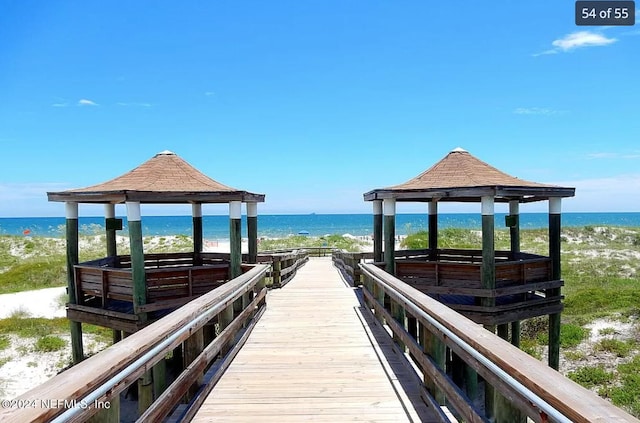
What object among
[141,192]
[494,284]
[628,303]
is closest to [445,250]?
[494,284]

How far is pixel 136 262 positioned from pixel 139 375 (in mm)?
5799

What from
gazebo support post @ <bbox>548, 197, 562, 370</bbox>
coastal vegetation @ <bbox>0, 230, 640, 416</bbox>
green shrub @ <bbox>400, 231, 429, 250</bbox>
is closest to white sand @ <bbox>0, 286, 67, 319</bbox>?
coastal vegetation @ <bbox>0, 230, 640, 416</bbox>

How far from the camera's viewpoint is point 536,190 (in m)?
8.19

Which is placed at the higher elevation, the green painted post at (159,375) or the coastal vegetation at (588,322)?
the green painted post at (159,375)

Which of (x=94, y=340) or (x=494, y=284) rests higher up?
(x=494, y=284)

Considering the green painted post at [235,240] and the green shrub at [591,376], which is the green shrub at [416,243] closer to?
the green shrub at [591,376]

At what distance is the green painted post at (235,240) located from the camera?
29.3 feet

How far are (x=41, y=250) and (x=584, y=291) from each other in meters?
32.8

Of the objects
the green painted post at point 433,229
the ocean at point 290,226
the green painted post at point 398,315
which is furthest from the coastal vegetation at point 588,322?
the ocean at point 290,226

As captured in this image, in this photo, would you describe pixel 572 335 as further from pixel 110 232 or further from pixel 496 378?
pixel 110 232

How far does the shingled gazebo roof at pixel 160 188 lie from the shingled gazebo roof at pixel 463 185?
353 cm

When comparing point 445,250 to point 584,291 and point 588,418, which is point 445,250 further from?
point 588,418

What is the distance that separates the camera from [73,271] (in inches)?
342

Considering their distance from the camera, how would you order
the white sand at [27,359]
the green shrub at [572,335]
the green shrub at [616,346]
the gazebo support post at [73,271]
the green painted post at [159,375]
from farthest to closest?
the green shrub at [572,335], the green shrub at [616,346], the white sand at [27,359], the gazebo support post at [73,271], the green painted post at [159,375]
